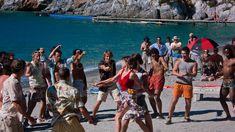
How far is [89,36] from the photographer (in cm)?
5538

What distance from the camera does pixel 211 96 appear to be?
47.6 feet

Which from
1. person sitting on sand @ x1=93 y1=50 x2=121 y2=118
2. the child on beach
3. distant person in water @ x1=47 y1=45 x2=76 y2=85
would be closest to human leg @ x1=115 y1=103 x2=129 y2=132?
the child on beach

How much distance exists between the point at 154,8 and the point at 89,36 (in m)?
32.0

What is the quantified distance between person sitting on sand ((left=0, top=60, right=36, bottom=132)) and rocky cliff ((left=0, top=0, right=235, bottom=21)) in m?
71.8

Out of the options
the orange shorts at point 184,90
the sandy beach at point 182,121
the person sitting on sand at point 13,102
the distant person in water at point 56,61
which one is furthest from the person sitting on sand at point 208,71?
the person sitting on sand at point 13,102

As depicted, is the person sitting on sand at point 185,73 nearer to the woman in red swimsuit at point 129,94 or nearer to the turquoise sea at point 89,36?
the woman in red swimsuit at point 129,94

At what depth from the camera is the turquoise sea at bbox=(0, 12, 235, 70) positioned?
41.3 m

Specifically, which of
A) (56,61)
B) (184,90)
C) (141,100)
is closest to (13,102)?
(141,100)

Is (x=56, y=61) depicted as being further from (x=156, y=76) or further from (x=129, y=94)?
(x=129, y=94)

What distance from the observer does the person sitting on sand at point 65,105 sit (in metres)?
6.71

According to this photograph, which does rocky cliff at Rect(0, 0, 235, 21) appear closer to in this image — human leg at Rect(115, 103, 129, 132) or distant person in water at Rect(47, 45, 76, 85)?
distant person in water at Rect(47, 45, 76, 85)

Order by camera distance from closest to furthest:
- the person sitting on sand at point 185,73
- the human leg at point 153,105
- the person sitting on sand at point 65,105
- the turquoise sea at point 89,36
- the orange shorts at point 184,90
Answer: the person sitting on sand at point 65,105 → the person sitting on sand at point 185,73 → the orange shorts at point 184,90 → the human leg at point 153,105 → the turquoise sea at point 89,36

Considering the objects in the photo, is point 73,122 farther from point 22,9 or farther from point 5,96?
point 22,9

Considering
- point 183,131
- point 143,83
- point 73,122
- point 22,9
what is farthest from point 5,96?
point 22,9
